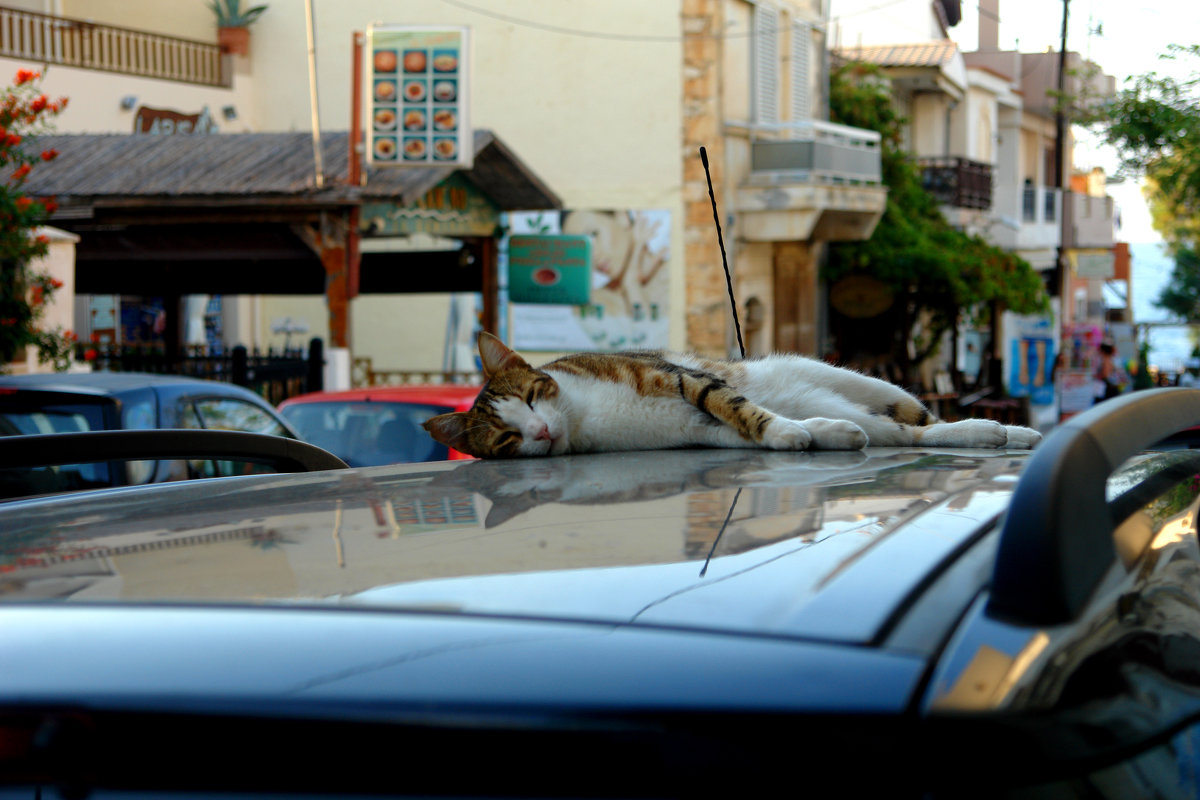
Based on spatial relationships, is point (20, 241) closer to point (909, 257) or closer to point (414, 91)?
point (414, 91)

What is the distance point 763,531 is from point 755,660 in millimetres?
495

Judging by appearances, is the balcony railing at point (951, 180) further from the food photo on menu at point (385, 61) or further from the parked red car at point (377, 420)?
the parked red car at point (377, 420)

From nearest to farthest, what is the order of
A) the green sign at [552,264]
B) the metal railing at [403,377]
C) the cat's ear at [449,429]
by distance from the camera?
the cat's ear at [449,429] → the green sign at [552,264] → the metal railing at [403,377]

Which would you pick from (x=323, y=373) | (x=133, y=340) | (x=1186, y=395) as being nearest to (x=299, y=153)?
(x=323, y=373)

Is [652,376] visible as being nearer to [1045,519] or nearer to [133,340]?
[1045,519]

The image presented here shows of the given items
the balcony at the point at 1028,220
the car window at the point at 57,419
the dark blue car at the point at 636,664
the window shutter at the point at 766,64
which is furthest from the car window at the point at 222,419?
the balcony at the point at 1028,220

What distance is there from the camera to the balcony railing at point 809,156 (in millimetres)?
20969

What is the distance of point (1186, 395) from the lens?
5.56ft

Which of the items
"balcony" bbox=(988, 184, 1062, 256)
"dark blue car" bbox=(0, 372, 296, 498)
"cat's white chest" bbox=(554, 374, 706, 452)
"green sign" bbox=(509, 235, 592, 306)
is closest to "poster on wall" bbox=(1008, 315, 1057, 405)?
"balcony" bbox=(988, 184, 1062, 256)

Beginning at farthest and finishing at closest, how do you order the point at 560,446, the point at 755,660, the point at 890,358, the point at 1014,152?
the point at 1014,152
the point at 890,358
the point at 560,446
the point at 755,660

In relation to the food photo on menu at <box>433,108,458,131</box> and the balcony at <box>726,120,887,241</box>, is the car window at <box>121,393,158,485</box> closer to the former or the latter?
the food photo on menu at <box>433,108,458,131</box>

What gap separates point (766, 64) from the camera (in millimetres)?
22172

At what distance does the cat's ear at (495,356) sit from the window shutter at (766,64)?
19431mm

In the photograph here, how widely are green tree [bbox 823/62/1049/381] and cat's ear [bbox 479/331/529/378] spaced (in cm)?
2004
